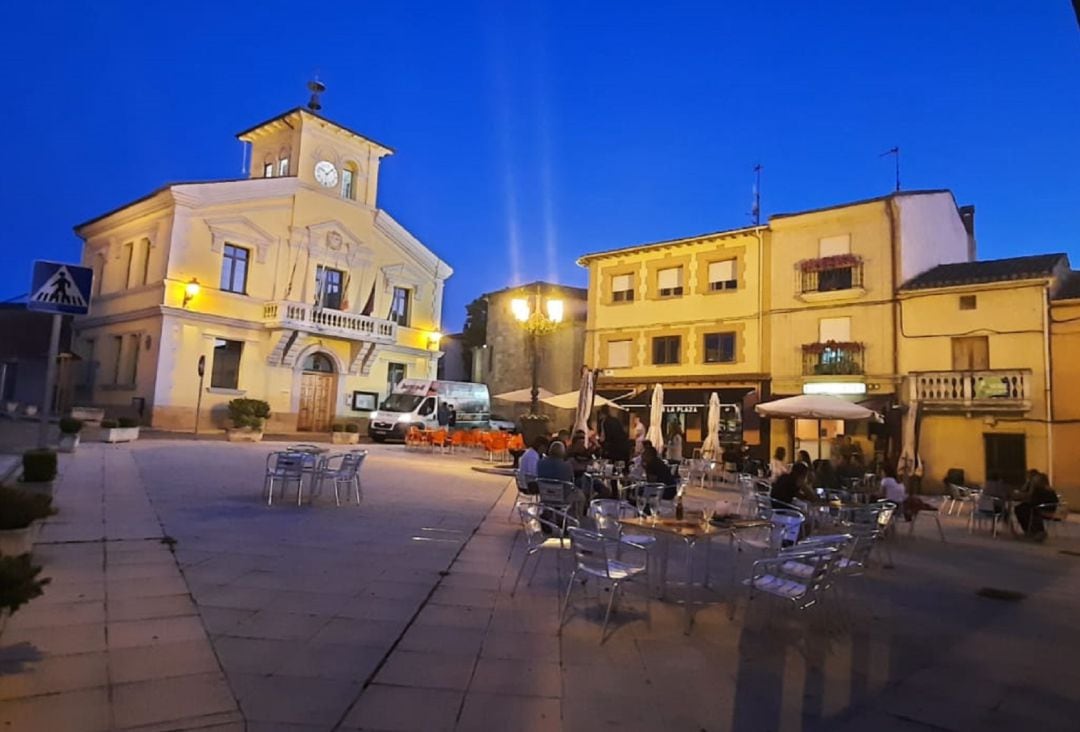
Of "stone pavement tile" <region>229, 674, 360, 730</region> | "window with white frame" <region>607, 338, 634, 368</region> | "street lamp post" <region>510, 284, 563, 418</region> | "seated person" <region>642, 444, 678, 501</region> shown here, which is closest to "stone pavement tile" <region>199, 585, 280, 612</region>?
"stone pavement tile" <region>229, 674, 360, 730</region>

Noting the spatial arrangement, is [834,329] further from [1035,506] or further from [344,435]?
[344,435]

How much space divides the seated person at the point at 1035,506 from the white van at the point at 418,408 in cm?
1750

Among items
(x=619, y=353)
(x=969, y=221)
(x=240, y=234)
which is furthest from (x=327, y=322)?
(x=969, y=221)

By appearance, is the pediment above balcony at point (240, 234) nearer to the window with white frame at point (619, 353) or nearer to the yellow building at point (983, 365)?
the window with white frame at point (619, 353)

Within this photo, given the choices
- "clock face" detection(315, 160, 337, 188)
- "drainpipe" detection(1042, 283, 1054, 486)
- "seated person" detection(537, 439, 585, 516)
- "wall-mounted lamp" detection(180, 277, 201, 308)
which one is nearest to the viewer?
"seated person" detection(537, 439, 585, 516)

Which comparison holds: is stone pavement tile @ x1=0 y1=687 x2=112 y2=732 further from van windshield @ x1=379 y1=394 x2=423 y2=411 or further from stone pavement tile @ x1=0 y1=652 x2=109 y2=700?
van windshield @ x1=379 y1=394 x2=423 y2=411

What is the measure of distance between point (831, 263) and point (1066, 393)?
23.4 feet

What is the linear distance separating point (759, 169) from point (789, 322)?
8.69m

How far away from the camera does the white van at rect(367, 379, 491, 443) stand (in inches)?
937

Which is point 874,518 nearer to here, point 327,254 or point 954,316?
point 954,316

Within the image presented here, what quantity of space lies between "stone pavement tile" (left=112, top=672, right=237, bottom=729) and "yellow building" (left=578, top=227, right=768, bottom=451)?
67.7ft

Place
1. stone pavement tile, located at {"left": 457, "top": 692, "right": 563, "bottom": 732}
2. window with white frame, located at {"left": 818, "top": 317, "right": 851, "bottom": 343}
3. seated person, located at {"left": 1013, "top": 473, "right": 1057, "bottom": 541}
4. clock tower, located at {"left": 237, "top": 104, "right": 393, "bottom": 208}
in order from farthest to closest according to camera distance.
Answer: clock tower, located at {"left": 237, "top": 104, "right": 393, "bottom": 208}, window with white frame, located at {"left": 818, "top": 317, "right": 851, "bottom": 343}, seated person, located at {"left": 1013, "top": 473, "right": 1057, "bottom": 541}, stone pavement tile, located at {"left": 457, "top": 692, "right": 563, "bottom": 732}

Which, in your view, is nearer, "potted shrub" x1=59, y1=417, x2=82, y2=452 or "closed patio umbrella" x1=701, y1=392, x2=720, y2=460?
"potted shrub" x1=59, y1=417, x2=82, y2=452

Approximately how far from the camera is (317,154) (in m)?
27.0
